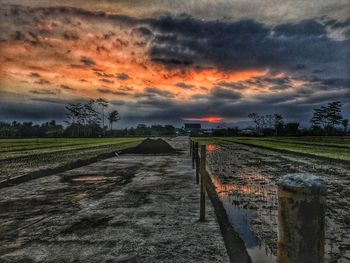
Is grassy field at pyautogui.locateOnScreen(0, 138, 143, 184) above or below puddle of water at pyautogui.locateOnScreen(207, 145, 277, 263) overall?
below

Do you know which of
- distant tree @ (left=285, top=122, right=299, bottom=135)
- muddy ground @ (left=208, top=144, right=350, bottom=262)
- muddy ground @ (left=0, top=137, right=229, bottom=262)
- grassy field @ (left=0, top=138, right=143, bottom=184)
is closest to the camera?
muddy ground @ (left=0, top=137, right=229, bottom=262)

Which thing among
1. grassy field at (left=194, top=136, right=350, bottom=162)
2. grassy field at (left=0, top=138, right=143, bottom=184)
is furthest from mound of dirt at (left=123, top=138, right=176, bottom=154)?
grassy field at (left=194, top=136, right=350, bottom=162)

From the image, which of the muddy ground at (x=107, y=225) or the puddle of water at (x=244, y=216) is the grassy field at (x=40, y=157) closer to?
the muddy ground at (x=107, y=225)

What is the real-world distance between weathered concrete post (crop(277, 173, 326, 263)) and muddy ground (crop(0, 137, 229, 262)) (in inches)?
92.2

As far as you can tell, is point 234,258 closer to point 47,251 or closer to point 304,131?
point 47,251

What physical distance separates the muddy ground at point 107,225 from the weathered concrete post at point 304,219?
7.69ft

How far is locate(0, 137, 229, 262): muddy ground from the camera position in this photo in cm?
438

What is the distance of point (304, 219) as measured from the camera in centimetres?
203

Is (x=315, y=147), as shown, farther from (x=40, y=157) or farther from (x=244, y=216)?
(x=244, y=216)

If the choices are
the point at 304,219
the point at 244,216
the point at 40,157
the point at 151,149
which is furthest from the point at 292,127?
the point at 304,219

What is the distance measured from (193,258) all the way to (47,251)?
214 cm

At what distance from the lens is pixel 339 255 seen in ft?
14.2

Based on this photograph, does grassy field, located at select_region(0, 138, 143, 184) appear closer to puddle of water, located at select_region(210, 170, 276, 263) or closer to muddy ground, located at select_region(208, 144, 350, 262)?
puddle of water, located at select_region(210, 170, 276, 263)

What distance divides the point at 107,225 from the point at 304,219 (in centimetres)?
446
